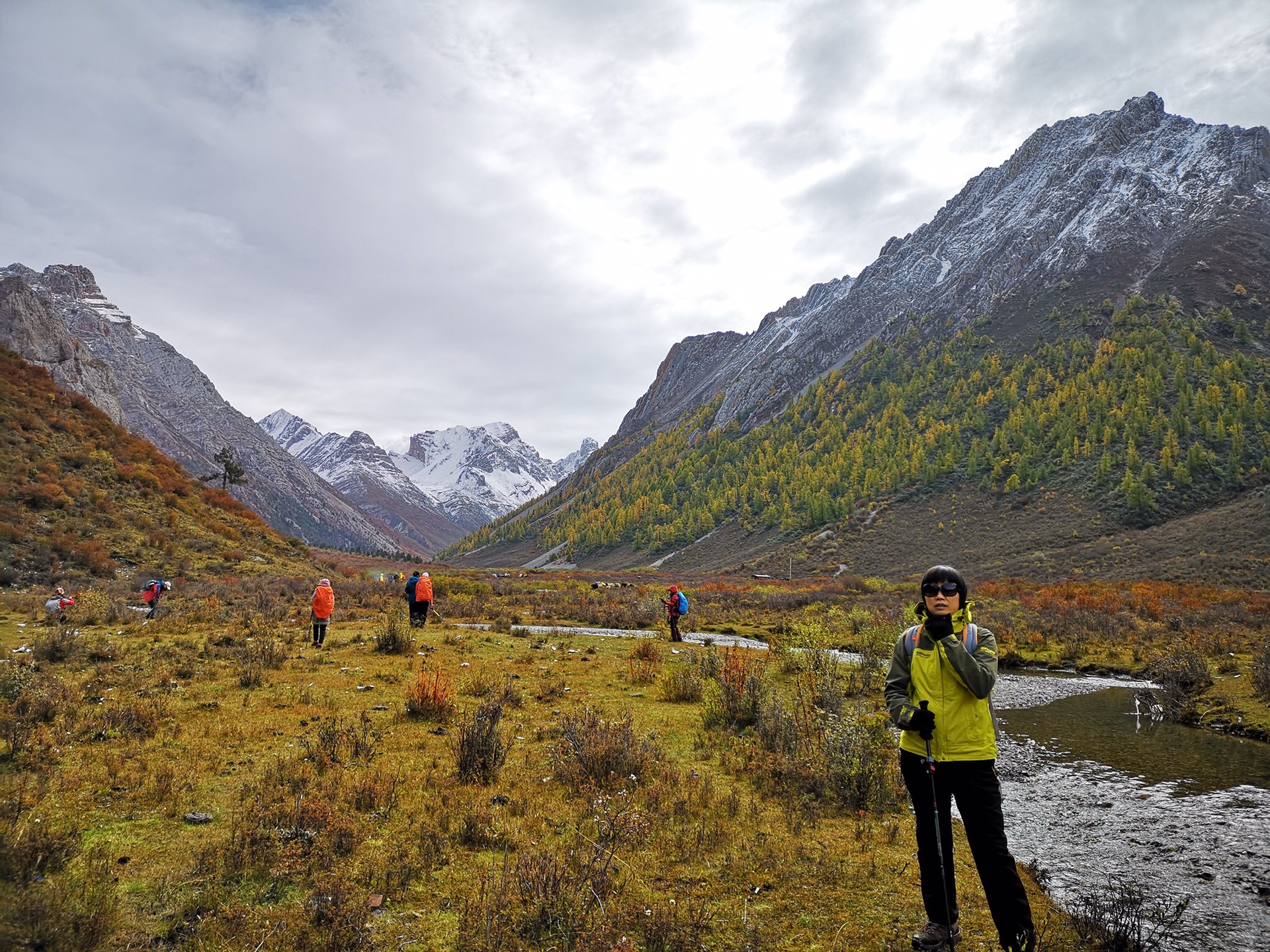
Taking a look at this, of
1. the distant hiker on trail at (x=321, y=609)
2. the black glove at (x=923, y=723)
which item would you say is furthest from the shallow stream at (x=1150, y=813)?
the distant hiker on trail at (x=321, y=609)

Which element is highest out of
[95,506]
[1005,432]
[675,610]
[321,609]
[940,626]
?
[1005,432]

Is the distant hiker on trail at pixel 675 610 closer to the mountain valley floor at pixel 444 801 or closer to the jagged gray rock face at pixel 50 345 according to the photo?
the mountain valley floor at pixel 444 801

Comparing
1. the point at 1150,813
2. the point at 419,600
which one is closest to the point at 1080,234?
the point at 419,600

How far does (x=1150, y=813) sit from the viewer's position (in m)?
7.95

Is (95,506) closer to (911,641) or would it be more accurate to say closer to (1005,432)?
(911,641)

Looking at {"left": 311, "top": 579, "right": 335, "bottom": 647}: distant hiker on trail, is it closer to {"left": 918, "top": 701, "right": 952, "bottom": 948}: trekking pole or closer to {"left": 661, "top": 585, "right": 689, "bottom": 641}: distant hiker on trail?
{"left": 661, "top": 585, "right": 689, "bottom": 641}: distant hiker on trail

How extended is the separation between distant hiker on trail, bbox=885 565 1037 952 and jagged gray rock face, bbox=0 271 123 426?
4382 inches

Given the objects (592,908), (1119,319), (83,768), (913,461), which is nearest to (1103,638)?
(592,908)

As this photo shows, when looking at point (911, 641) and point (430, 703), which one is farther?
point (430, 703)

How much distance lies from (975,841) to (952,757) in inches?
22.3

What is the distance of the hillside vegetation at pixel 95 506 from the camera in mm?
25797

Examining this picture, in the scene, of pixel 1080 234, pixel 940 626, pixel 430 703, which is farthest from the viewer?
pixel 1080 234

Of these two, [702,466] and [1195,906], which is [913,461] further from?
[1195,906]

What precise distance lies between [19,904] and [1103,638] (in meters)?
28.9
